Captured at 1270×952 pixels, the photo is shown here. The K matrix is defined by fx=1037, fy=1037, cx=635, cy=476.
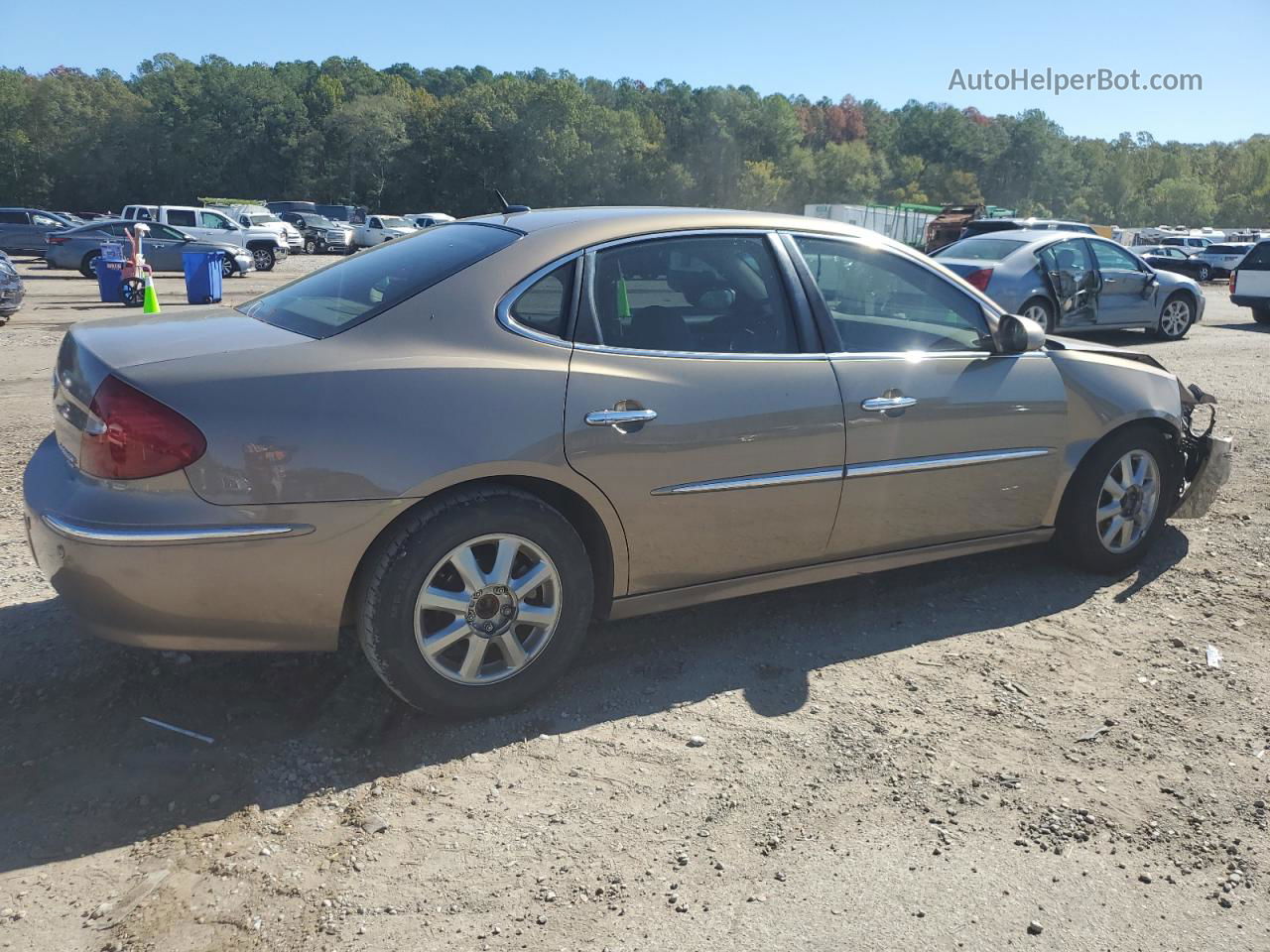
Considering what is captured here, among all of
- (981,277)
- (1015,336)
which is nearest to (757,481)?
(1015,336)

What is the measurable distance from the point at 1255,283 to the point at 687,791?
1897 cm

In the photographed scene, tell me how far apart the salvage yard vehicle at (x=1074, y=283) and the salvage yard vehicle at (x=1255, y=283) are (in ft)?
11.9

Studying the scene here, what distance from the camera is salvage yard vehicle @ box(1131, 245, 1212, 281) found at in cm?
3741

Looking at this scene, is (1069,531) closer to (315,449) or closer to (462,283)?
(462,283)

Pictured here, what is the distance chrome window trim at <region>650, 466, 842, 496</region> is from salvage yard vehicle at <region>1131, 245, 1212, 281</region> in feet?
124

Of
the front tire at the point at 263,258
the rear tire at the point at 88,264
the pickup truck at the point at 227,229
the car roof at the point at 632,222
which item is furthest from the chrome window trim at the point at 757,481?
the front tire at the point at 263,258

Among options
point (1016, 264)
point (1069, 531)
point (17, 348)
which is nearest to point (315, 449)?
point (1069, 531)

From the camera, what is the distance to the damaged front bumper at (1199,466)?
500 cm

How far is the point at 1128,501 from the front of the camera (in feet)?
15.5

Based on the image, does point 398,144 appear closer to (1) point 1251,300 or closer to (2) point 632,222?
(1) point 1251,300

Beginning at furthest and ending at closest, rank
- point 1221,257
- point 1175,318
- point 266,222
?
1. point 1221,257
2. point 266,222
3. point 1175,318

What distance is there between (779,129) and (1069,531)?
101 m

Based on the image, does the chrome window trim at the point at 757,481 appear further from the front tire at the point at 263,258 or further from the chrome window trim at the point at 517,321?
the front tire at the point at 263,258

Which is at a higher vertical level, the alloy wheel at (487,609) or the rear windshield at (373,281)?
the rear windshield at (373,281)
